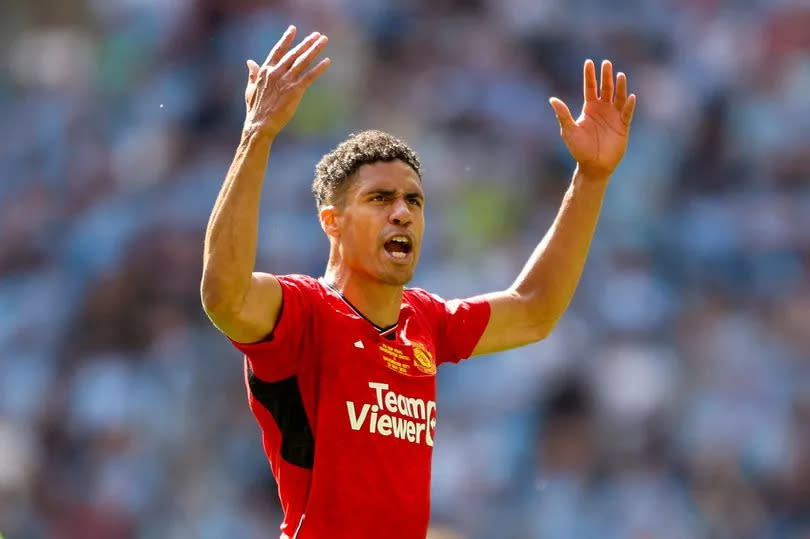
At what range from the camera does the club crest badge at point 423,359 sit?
Answer: 492 cm

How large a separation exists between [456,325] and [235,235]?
1.39m

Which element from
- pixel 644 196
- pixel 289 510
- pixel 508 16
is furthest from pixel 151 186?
pixel 289 510

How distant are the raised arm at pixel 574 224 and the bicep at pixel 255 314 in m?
1.34

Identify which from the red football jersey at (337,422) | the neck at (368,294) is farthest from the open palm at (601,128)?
the red football jersey at (337,422)

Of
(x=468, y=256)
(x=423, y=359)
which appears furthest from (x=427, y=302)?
(x=468, y=256)

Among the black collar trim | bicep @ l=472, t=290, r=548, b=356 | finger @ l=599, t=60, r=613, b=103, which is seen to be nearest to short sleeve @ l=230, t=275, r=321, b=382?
the black collar trim

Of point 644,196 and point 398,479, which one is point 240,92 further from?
point 398,479

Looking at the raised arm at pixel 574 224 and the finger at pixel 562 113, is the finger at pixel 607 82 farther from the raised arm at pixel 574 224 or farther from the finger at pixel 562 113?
the finger at pixel 562 113

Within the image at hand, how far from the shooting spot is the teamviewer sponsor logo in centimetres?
461

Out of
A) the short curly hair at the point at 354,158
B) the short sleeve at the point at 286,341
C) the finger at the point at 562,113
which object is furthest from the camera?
the finger at the point at 562,113

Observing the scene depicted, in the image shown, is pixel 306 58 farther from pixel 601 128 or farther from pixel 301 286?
pixel 601 128

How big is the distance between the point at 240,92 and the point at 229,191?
25.4 ft

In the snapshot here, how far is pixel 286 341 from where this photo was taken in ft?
14.8

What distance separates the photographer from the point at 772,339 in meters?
10.5
